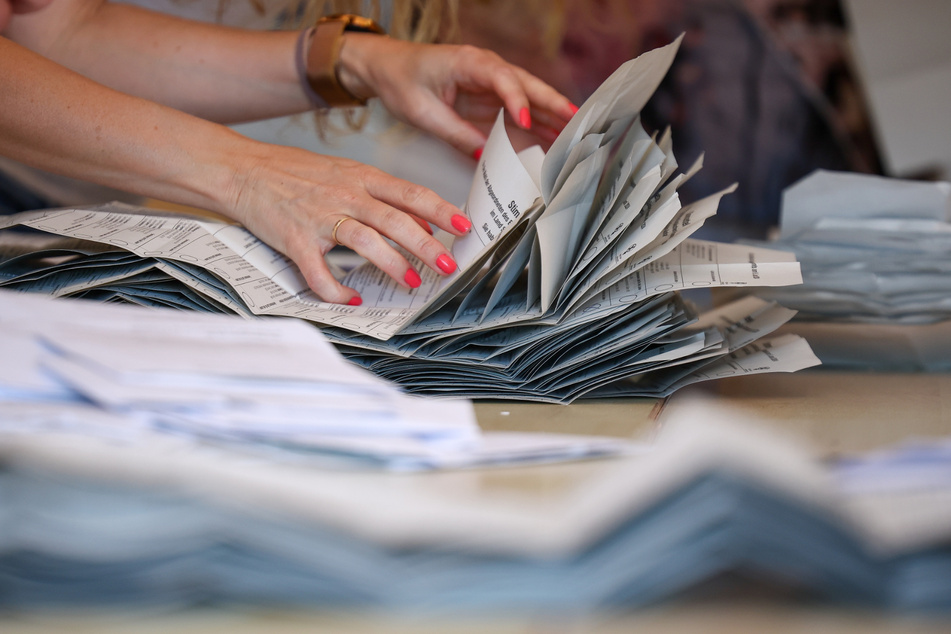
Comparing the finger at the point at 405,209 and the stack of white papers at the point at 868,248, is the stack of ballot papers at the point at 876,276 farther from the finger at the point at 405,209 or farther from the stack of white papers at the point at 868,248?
the finger at the point at 405,209

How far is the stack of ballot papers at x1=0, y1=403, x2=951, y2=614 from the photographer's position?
0.66ft

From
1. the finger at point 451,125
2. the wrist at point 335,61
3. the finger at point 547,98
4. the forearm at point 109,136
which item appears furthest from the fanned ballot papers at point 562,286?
the wrist at point 335,61

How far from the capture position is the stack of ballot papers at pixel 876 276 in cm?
64

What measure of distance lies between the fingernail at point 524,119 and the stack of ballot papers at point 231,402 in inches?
19.5

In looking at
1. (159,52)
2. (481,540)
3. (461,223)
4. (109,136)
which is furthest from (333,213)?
→ (159,52)

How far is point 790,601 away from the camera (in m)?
0.21

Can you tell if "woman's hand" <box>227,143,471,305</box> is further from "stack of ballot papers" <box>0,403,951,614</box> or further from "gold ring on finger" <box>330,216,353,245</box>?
"stack of ballot papers" <box>0,403,951,614</box>

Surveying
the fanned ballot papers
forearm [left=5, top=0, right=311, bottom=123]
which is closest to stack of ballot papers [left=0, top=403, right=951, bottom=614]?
the fanned ballot papers

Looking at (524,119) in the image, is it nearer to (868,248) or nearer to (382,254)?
(382,254)

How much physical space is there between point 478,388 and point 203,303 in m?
0.22

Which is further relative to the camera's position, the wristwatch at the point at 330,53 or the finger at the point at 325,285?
the wristwatch at the point at 330,53

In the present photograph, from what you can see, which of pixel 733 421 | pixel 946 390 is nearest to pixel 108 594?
pixel 733 421

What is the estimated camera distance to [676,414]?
412 millimetres

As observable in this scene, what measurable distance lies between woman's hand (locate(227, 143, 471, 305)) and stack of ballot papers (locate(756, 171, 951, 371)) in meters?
0.36
